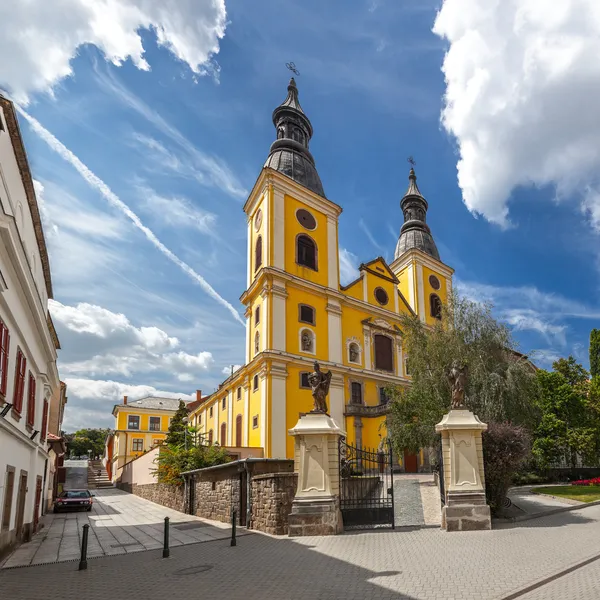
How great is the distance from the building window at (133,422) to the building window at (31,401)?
180 feet

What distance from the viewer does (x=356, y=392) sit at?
34.3m

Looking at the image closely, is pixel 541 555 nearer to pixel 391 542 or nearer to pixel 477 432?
pixel 391 542

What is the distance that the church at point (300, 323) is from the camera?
30.9m

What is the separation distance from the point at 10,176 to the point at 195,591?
8969 millimetres

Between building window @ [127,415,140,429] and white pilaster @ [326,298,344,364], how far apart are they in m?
42.4

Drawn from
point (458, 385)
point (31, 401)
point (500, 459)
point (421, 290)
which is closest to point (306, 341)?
point (421, 290)

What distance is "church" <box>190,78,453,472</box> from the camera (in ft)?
101

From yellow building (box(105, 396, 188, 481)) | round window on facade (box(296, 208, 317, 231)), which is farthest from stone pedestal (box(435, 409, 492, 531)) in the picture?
yellow building (box(105, 396, 188, 481))

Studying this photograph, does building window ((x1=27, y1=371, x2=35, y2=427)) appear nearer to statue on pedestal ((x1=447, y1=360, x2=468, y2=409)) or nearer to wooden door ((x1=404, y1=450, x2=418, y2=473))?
statue on pedestal ((x1=447, y1=360, x2=468, y2=409))

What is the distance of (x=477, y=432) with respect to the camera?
13586 millimetres

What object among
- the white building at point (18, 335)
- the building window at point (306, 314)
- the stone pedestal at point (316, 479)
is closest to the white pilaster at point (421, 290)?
the building window at point (306, 314)

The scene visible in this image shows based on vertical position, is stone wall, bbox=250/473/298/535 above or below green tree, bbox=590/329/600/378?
below

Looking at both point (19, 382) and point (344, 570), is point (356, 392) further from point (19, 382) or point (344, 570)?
point (344, 570)

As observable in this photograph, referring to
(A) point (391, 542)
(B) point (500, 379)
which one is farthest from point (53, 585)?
(B) point (500, 379)
